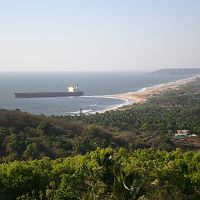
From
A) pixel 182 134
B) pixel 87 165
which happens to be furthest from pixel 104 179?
pixel 182 134

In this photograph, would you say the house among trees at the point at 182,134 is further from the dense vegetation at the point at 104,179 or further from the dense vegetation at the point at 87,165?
the dense vegetation at the point at 104,179

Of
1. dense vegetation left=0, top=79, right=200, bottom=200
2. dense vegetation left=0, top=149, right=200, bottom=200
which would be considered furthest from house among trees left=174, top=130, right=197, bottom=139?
dense vegetation left=0, top=149, right=200, bottom=200

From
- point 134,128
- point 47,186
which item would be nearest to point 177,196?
point 47,186

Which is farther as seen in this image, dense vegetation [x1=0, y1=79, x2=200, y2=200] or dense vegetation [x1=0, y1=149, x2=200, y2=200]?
dense vegetation [x1=0, y1=79, x2=200, y2=200]

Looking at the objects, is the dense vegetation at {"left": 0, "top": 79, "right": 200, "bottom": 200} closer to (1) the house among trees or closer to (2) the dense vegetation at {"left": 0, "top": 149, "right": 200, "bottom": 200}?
(2) the dense vegetation at {"left": 0, "top": 149, "right": 200, "bottom": 200}

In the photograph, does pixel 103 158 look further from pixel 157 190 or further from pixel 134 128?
pixel 134 128

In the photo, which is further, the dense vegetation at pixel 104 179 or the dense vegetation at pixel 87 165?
the dense vegetation at pixel 87 165

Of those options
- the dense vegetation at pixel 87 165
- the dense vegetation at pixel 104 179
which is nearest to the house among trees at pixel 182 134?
the dense vegetation at pixel 87 165

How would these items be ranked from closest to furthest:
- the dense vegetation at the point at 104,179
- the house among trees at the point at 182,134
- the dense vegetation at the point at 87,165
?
the dense vegetation at the point at 104,179 → the dense vegetation at the point at 87,165 → the house among trees at the point at 182,134
